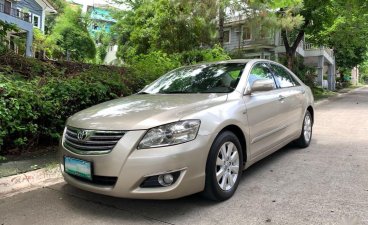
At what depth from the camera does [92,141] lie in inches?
135

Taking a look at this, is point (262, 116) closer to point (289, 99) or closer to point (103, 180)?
point (289, 99)

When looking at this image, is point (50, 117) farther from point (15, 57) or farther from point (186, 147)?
point (186, 147)

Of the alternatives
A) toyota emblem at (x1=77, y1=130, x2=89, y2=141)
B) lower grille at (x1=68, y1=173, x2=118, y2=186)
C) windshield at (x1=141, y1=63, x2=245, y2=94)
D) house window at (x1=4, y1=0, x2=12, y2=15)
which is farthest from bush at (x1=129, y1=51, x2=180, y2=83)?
house window at (x1=4, y1=0, x2=12, y2=15)

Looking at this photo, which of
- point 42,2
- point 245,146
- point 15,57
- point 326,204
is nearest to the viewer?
point 326,204

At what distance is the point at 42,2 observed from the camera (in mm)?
28828

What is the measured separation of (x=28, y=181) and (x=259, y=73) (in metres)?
3.26

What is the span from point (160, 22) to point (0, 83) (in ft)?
37.3

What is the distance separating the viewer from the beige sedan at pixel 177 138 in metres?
3.26

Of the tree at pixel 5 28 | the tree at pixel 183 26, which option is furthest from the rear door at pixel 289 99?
the tree at pixel 183 26

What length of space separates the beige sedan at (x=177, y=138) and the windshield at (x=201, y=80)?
0.01m

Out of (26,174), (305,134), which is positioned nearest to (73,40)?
(305,134)

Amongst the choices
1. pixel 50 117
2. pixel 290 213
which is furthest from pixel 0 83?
pixel 290 213

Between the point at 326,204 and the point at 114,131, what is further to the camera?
the point at 326,204

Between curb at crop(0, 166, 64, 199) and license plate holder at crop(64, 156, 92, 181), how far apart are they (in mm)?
953
